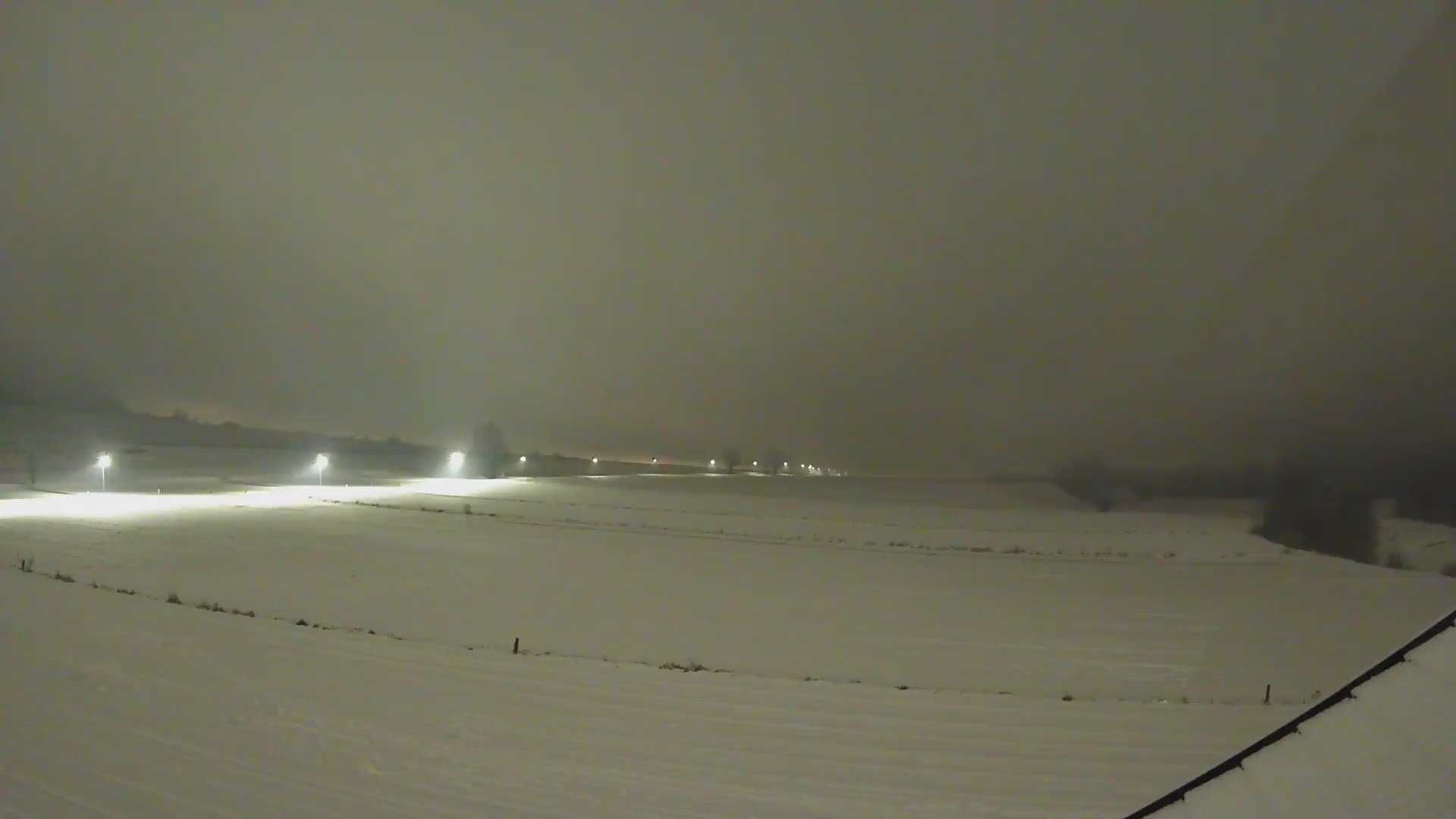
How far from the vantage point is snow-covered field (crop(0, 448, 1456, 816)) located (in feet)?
19.2

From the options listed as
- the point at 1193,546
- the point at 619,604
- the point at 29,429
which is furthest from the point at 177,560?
the point at 29,429

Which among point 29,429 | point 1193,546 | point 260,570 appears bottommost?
point 1193,546

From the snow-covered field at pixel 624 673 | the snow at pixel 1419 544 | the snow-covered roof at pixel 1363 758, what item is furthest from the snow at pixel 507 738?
the snow at pixel 1419 544

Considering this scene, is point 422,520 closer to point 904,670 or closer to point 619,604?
point 619,604

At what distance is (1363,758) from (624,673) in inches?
317

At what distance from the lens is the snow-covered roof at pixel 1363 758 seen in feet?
6.63

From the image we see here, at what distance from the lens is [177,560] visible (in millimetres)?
16609

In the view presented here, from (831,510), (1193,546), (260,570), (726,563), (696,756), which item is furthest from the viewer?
(831,510)

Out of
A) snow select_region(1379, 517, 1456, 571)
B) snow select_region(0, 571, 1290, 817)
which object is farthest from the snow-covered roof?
snow select_region(1379, 517, 1456, 571)

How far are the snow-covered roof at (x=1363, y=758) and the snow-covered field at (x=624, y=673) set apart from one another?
3866 millimetres

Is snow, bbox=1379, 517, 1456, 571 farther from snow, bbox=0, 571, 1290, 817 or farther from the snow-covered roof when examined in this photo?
the snow-covered roof

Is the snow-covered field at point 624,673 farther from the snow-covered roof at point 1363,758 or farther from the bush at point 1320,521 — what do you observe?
the bush at point 1320,521

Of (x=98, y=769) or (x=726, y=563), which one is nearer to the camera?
(x=98, y=769)

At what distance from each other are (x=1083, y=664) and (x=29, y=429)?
131m
